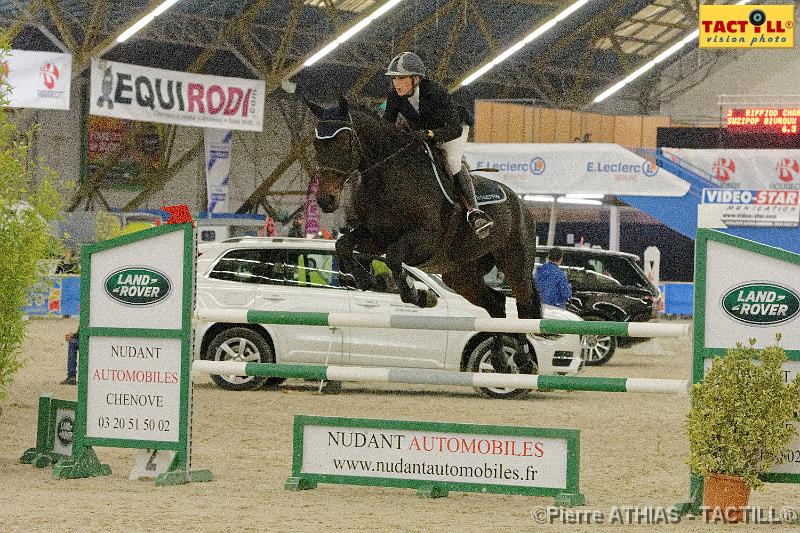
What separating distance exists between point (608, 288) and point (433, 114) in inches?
383

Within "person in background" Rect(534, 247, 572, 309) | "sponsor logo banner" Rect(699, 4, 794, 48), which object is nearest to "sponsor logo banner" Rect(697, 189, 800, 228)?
"sponsor logo banner" Rect(699, 4, 794, 48)

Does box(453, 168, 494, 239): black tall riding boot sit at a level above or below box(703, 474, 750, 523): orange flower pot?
above

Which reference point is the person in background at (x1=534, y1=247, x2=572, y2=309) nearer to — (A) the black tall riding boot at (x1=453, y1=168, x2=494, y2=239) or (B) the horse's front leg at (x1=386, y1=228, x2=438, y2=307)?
(A) the black tall riding boot at (x1=453, y1=168, x2=494, y2=239)

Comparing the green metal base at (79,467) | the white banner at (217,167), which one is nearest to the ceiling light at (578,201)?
the white banner at (217,167)

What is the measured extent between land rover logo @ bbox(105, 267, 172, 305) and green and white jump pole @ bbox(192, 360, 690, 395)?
460 mm

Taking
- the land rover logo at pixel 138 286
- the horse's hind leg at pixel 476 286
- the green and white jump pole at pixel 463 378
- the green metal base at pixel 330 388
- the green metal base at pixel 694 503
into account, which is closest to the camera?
the green metal base at pixel 694 503

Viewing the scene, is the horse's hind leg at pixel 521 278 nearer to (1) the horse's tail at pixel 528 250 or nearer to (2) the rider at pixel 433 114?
(1) the horse's tail at pixel 528 250

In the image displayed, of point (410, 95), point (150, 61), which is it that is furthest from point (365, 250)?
point (150, 61)

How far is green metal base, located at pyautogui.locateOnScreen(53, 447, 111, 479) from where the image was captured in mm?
6750

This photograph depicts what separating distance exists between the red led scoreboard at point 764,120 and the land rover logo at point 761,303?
765 inches

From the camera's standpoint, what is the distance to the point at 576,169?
71.0 feet

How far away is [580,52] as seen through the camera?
108ft

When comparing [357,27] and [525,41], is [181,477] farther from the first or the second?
[525,41]

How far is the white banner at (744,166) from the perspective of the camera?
23.4 metres
